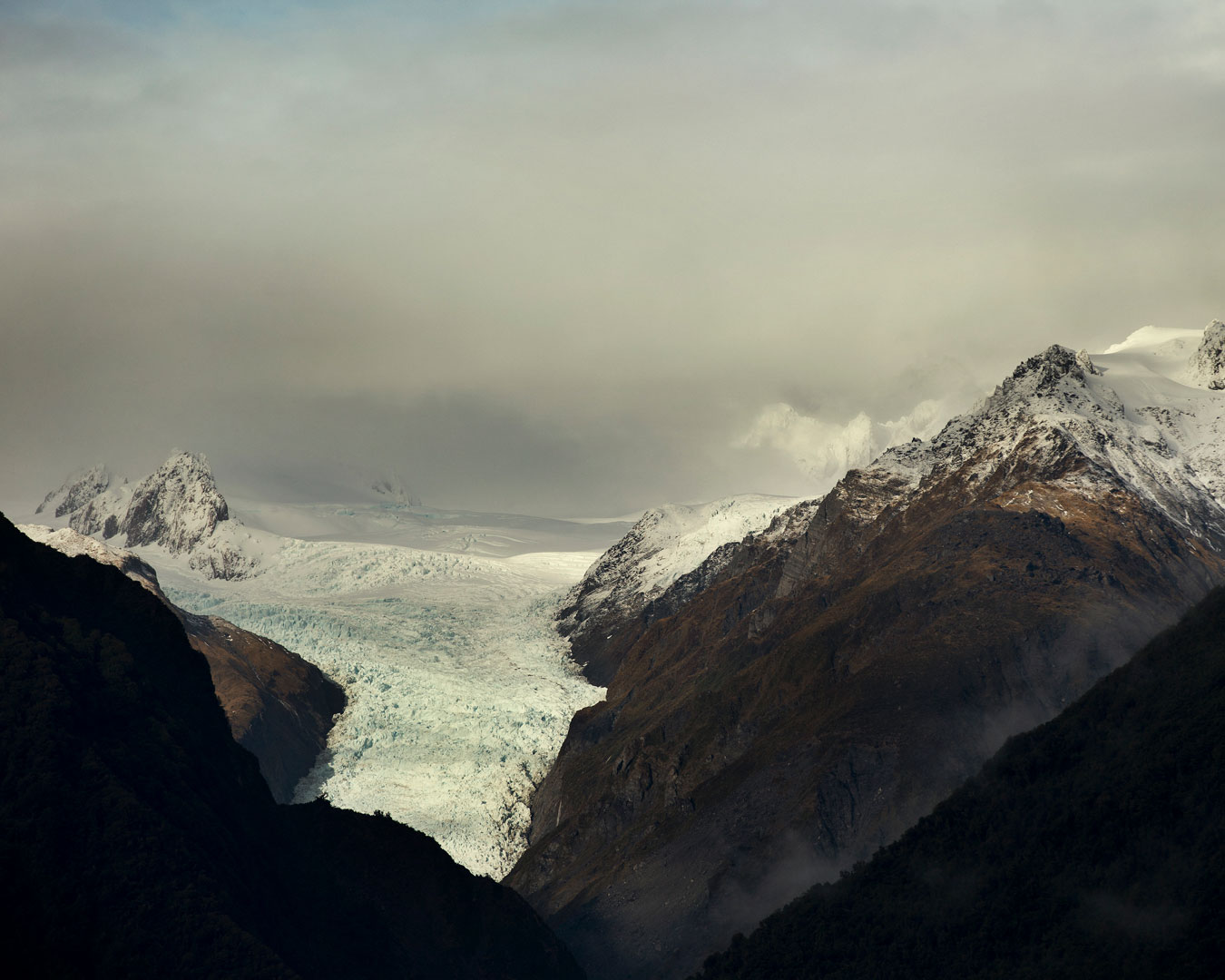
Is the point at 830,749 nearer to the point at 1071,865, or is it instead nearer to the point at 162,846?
the point at 1071,865

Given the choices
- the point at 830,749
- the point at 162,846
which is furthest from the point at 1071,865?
the point at 162,846

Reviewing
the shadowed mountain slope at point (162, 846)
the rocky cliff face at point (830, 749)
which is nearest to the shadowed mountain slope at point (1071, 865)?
the rocky cliff face at point (830, 749)

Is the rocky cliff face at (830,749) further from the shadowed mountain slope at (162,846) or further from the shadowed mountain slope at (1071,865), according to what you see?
the shadowed mountain slope at (1071,865)

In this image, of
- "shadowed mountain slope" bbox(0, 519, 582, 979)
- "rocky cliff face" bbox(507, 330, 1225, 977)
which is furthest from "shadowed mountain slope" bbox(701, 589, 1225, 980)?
"shadowed mountain slope" bbox(0, 519, 582, 979)

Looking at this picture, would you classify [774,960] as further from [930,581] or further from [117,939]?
[930,581]

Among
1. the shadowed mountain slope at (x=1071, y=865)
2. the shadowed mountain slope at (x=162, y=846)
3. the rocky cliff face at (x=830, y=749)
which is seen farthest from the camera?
the rocky cliff face at (x=830, y=749)

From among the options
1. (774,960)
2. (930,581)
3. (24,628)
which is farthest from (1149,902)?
(930,581)
